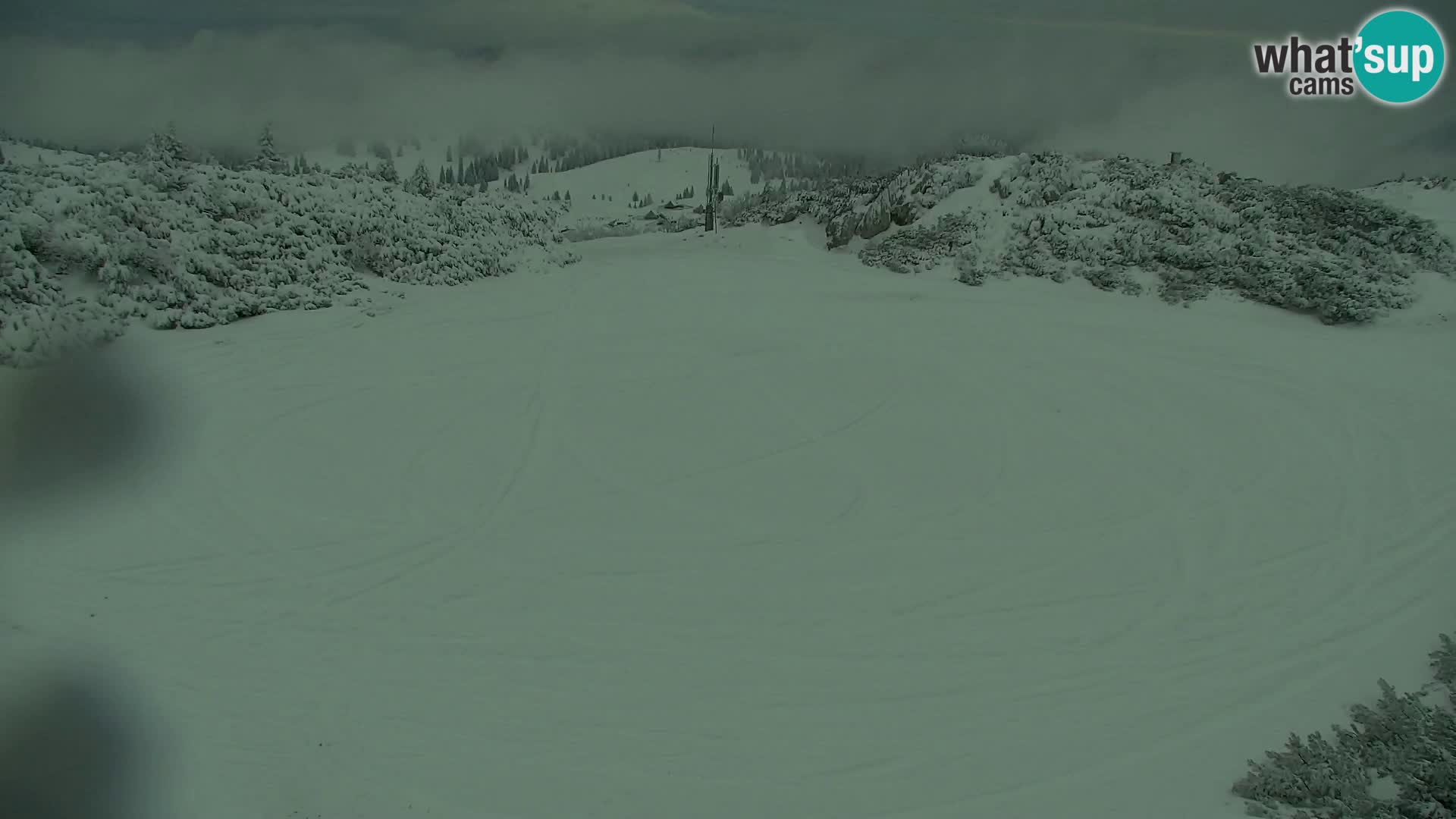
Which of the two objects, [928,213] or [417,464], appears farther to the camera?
[928,213]

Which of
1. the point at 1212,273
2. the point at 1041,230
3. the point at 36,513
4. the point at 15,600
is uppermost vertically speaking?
the point at 1041,230

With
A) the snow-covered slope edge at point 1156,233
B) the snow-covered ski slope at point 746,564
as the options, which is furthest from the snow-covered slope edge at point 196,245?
the snow-covered slope edge at point 1156,233

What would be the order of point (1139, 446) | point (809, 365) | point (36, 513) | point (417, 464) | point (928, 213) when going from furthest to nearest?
point (928, 213)
point (809, 365)
point (1139, 446)
point (417, 464)
point (36, 513)

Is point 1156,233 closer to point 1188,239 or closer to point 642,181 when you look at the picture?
point 1188,239

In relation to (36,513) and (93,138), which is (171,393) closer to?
(36,513)

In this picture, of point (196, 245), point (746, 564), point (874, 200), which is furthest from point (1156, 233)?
point (196, 245)

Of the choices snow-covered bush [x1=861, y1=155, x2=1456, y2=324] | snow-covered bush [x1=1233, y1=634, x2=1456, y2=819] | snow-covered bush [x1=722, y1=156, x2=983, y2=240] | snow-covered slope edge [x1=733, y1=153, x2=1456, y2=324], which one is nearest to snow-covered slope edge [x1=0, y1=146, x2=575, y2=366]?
snow-covered bush [x1=722, y1=156, x2=983, y2=240]

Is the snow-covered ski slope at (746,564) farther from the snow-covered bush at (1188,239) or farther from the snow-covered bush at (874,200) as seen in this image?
the snow-covered bush at (874,200)

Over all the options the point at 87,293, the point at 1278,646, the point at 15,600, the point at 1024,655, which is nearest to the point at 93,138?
the point at 87,293
